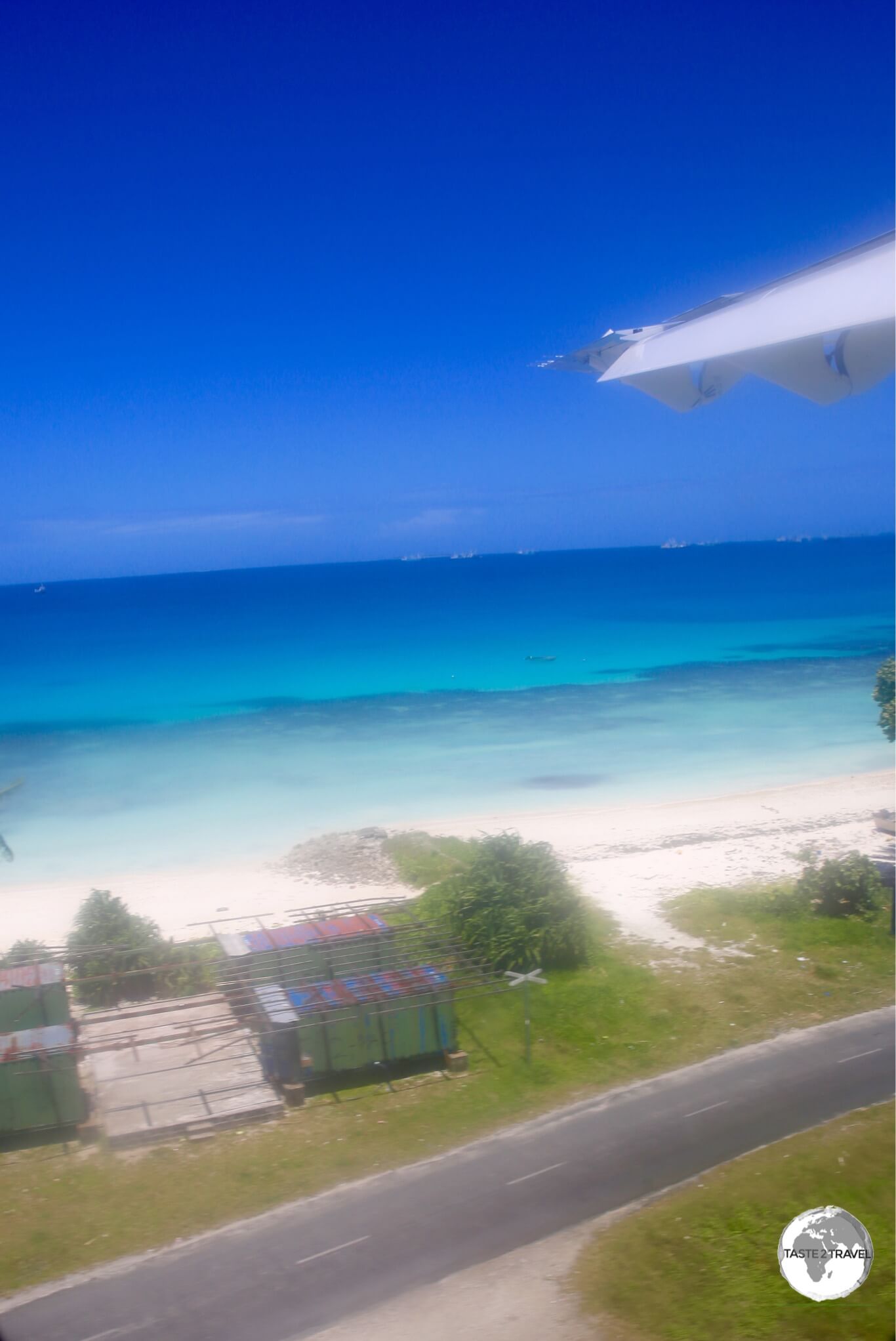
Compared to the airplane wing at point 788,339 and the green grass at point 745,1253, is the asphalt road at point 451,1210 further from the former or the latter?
the airplane wing at point 788,339

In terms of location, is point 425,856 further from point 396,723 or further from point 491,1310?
point 396,723

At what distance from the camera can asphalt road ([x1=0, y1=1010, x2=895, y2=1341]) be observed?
1023cm

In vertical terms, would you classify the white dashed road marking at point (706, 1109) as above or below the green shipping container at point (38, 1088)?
below

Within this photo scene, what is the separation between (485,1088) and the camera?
1484 centimetres

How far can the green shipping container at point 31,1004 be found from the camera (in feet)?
50.4

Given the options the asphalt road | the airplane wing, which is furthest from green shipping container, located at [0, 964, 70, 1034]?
the airplane wing

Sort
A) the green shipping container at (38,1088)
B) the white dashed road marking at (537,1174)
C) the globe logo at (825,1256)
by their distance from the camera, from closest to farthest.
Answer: the globe logo at (825,1256)
the white dashed road marking at (537,1174)
the green shipping container at (38,1088)

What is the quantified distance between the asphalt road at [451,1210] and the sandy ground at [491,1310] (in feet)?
0.56

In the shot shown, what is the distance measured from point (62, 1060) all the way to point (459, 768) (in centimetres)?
3000

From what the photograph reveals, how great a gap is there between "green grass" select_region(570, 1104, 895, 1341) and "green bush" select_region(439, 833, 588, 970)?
680 centimetres

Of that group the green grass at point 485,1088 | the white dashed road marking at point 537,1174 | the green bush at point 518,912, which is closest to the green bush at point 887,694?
the green grass at point 485,1088

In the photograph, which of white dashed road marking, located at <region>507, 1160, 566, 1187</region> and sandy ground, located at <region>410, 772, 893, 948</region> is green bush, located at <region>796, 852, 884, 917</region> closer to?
sandy ground, located at <region>410, 772, 893, 948</region>

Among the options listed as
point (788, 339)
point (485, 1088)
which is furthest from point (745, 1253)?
point (788, 339)

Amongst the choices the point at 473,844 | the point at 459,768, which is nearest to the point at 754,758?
the point at 459,768
